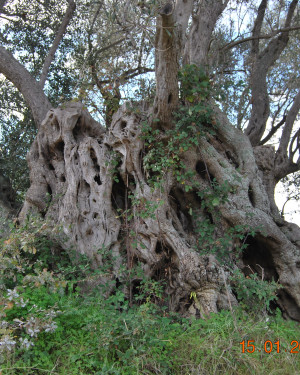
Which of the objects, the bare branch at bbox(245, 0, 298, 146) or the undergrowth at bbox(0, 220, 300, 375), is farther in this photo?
the bare branch at bbox(245, 0, 298, 146)

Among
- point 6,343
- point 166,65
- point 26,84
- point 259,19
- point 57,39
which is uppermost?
point 259,19

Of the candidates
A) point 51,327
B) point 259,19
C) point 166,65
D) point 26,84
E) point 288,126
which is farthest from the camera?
point 259,19

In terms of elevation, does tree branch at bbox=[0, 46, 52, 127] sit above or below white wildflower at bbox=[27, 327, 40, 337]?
above

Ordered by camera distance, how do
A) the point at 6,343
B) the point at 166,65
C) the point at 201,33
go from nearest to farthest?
the point at 6,343 < the point at 166,65 < the point at 201,33

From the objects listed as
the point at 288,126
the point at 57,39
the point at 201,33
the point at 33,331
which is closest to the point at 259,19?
the point at 201,33

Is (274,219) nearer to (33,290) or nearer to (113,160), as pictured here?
(113,160)

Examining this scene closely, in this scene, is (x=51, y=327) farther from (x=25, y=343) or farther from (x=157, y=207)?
(x=157, y=207)

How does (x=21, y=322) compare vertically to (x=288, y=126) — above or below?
below

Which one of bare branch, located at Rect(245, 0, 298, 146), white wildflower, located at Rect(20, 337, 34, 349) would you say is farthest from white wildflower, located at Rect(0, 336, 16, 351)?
bare branch, located at Rect(245, 0, 298, 146)

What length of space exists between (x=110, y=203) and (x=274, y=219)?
9.05ft

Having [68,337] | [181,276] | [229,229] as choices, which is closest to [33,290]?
[68,337]

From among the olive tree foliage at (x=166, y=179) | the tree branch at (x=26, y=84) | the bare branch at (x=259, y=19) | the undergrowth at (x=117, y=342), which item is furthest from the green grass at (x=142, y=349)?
the bare branch at (x=259, y=19)

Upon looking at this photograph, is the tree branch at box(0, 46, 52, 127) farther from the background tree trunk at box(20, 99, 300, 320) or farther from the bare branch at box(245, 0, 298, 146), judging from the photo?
the bare branch at box(245, 0, 298, 146)

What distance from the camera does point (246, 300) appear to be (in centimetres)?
452
